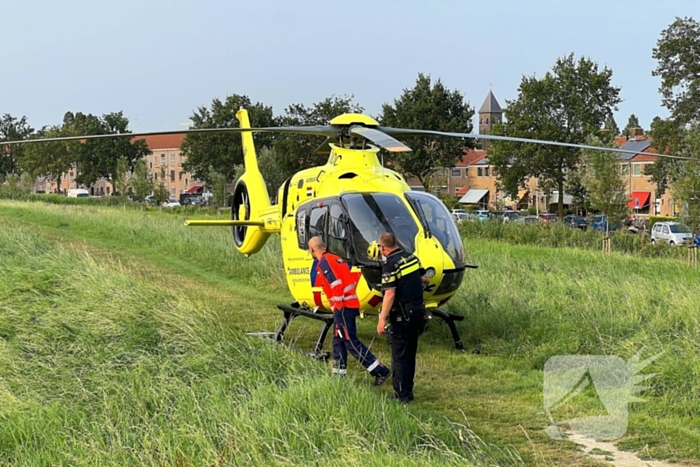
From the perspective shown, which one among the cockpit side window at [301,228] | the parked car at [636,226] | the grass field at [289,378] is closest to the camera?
the grass field at [289,378]

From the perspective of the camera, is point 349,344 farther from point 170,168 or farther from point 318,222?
point 170,168

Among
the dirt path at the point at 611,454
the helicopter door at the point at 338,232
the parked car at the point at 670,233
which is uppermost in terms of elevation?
the helicopter door at the point at 338,232

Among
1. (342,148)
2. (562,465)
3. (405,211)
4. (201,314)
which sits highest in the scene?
(342,148)

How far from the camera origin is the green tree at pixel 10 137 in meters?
90.8

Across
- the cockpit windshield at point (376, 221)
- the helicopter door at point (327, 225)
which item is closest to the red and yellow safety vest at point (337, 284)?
the cockpit windshield at point (376, 221)

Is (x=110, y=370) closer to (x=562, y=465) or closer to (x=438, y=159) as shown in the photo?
(x=562, y=465)

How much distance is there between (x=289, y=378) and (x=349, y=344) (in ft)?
4.50

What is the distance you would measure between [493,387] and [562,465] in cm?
234

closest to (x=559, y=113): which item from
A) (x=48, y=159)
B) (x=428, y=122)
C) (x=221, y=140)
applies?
(x=428, y=122)

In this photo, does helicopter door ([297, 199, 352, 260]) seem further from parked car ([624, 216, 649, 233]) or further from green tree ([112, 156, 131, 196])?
green tree ([112, 156, 131, 196])

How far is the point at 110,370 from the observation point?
296 inches

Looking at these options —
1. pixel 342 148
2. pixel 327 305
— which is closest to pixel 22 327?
pixel 327 305

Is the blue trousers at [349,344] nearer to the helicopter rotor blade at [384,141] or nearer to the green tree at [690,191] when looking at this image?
the helicopter rotor blade at [384,141]

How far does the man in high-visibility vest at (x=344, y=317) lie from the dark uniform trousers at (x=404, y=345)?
66 cm
